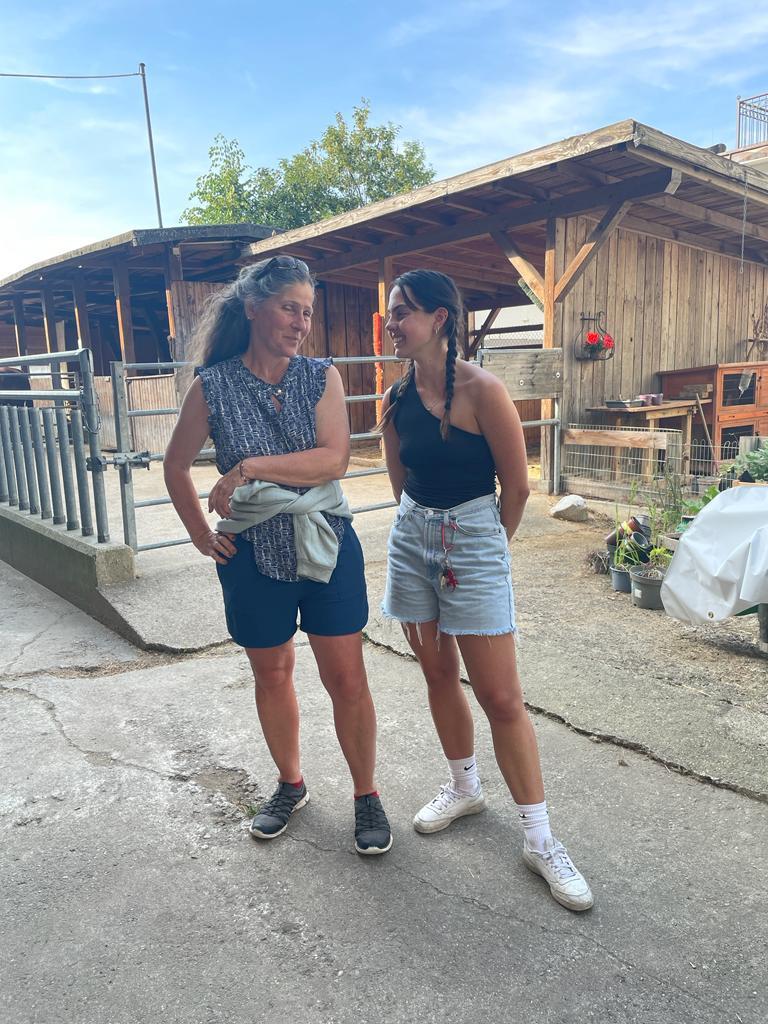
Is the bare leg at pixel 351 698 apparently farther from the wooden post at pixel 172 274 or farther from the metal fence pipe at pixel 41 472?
the wooden post at pixel 172 274

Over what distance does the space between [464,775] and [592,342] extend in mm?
5856

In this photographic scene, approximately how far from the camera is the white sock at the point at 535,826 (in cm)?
183

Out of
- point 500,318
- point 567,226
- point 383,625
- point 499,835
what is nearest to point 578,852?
point 499,835

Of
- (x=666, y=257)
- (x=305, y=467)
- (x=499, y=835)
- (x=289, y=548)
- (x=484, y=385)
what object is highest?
(x=666, y=257)

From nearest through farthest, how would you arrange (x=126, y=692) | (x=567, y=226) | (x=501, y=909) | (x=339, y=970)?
(x=339, y=970) → (x=501, y=909) → (x=126, y=692) → (x=567, y=226)

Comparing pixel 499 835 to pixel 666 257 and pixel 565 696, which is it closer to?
pixel 565 696

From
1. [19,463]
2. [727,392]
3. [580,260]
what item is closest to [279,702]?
[19,463]

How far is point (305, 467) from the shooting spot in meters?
1.89

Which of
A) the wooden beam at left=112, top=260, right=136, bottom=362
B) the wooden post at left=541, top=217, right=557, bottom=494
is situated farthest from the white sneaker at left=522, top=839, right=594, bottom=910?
the wooden beam at left=112, top=260, right=136, bottom=362

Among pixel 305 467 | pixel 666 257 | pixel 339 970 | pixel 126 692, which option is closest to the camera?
pixel 339 970

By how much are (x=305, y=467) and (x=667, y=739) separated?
4.94 feet

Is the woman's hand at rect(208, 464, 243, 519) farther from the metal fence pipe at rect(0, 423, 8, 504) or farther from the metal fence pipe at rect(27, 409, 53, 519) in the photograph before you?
the metal fence pipe at rect(0, 423, 8, 504)

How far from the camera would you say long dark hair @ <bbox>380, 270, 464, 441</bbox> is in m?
1.82

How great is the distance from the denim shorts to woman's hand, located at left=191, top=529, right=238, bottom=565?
0.44m
